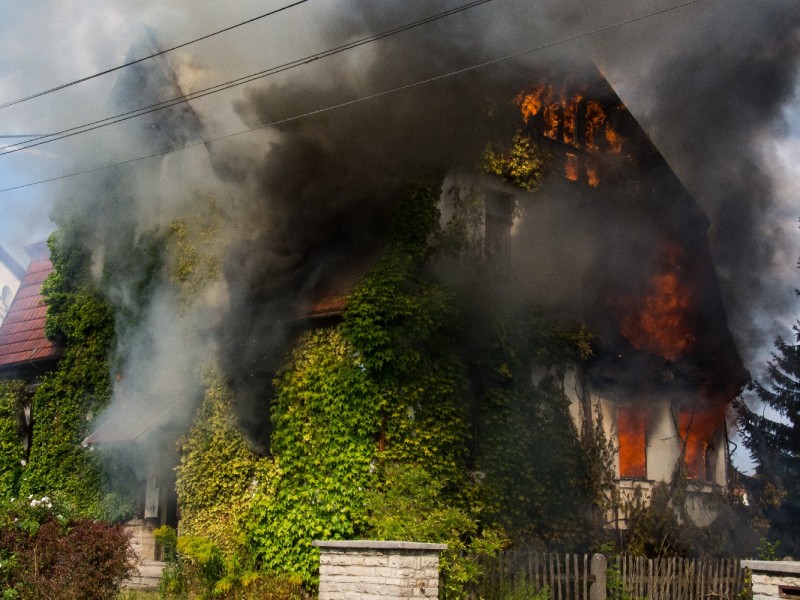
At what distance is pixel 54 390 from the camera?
1892 centimetres

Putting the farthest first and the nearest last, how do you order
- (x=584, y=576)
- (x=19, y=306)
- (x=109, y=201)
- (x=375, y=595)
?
1. (x=19, y=306)
2. (x=109, y=201)
3. (x=584, y=576)
4. (x=375, y=595)

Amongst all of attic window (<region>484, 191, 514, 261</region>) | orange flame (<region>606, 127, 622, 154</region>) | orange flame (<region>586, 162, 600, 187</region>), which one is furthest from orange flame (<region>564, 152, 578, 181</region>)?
attic window (<region>484, 191, 514, 261</region>)

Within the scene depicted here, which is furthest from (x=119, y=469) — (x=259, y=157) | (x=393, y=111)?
(x=393, y=111)

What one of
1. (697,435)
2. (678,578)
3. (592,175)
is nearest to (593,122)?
(592,175)

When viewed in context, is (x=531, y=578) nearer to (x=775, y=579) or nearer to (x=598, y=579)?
(x=598, y=579)

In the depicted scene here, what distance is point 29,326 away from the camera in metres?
20.3

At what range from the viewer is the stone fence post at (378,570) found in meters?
9.79

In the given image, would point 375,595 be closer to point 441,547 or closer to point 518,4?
point 441,547

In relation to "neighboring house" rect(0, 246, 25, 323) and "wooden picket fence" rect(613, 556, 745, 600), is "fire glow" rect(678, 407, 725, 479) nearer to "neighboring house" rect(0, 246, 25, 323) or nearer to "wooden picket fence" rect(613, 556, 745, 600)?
"wooden picket fence" rect(613, 556, 745, 600)

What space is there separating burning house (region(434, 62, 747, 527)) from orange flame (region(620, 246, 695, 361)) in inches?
1.0

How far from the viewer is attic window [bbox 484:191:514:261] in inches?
615

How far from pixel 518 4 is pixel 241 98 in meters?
4.74

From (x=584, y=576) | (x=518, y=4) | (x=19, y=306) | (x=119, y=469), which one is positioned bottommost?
(x=584, y=576)

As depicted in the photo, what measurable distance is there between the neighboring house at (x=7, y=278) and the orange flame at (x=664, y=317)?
1515cm
